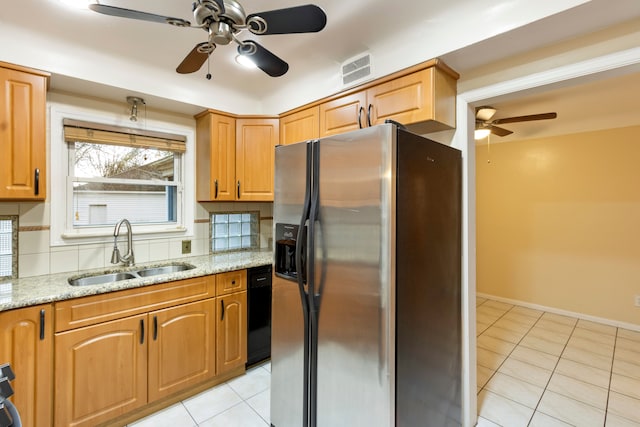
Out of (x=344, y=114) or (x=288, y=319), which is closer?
(x=288, y=319)

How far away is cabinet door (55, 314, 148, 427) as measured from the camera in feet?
5.55

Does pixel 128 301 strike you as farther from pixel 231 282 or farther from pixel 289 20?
pixel 289 20

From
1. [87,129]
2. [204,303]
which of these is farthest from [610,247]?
[87,129]

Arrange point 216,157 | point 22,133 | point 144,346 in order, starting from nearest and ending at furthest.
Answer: point 22,133
point 144,346
point 216,157

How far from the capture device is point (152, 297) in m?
1.97

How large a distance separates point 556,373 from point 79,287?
3595 millimetres

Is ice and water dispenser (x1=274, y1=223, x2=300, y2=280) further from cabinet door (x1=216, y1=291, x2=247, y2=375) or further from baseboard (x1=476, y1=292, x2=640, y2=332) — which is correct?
baseboard (x1=476, y1=292, x2=640, y2=332)

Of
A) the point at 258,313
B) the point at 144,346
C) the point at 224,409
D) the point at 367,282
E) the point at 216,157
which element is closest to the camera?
the point at 367,282

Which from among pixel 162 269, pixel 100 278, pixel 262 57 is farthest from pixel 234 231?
pixel 262 57

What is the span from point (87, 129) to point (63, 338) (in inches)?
60.1

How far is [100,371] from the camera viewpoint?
1.79 meters

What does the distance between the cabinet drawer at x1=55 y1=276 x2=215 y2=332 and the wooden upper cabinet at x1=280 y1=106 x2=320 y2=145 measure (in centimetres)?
136

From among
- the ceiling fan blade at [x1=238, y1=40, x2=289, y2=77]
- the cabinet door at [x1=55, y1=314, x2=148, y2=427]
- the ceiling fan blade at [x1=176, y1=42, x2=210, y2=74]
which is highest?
the ceiling fan blade at [x1=176, y1=42, x2=210, y2=74]

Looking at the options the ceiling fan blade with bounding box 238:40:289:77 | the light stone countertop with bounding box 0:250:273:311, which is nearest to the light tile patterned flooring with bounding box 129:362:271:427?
the light stone countertop with bounding box 0:250:273:311
